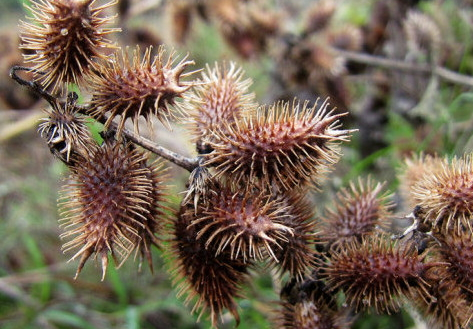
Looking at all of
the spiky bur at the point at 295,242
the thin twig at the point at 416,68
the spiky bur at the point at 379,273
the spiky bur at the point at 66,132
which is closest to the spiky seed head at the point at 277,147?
the spiky bur at the point at 295,242

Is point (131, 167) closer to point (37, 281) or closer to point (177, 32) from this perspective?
point (37, 281)

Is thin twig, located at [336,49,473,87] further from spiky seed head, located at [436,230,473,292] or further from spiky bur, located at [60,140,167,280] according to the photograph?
spiky bur, located at [60,140,167,280]

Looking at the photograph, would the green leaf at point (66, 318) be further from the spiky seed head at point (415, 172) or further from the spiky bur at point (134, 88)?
the spiky seed head at point (415, 172)

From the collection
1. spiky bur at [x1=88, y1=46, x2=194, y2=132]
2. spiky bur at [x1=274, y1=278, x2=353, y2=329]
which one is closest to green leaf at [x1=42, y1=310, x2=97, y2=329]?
spiky bur at [x1=274, y1=278, x2=353, y2=329]

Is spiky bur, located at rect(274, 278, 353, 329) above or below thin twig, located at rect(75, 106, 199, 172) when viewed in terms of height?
below

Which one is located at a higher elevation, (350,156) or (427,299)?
(350,156)

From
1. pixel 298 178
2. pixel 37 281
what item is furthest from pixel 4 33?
pixel 298 178
